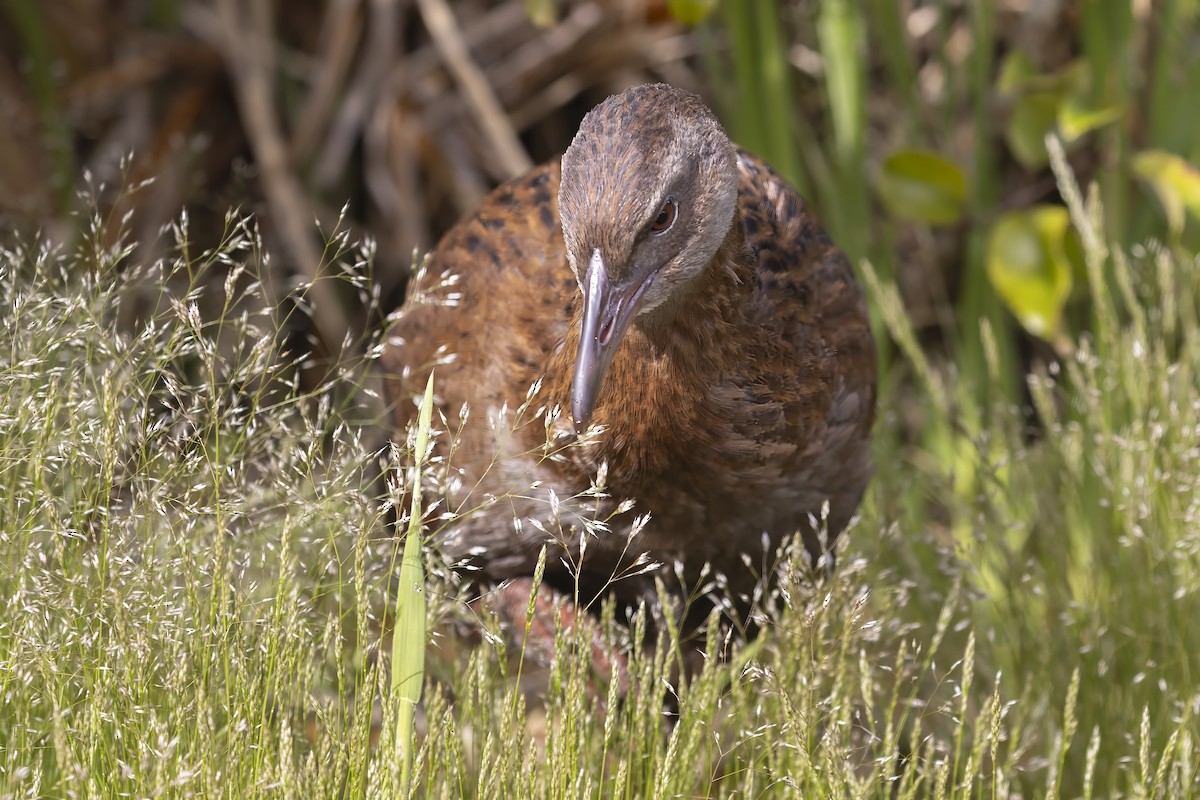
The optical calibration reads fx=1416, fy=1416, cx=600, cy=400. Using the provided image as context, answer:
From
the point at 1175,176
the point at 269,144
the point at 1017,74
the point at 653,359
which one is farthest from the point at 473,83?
the point at 653,359

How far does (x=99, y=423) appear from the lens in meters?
1.75

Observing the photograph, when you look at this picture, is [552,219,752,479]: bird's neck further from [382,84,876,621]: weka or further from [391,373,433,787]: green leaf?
[391,373,433,787]: green leaf

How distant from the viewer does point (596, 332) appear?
1.89 meters

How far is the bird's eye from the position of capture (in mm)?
1943

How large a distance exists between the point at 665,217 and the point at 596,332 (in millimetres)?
200

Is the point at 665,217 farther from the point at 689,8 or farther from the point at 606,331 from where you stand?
the point at 689,8

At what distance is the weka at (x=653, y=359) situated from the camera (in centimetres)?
193

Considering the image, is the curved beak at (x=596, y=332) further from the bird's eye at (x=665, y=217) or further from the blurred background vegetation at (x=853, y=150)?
the blurred background vegetation at (x=853, y=150)

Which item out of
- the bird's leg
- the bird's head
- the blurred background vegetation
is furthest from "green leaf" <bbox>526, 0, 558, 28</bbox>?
the bird's leg

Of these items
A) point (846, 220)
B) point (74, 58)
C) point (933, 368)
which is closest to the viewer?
point (846, 220)

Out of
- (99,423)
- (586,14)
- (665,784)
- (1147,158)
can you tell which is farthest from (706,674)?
(586,14)

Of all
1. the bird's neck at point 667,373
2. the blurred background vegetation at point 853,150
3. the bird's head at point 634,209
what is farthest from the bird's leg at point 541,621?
the blurred background vegetation at point 853,150

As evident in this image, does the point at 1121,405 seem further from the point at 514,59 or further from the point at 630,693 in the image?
the point at 514,59

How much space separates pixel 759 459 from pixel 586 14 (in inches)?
91.3
